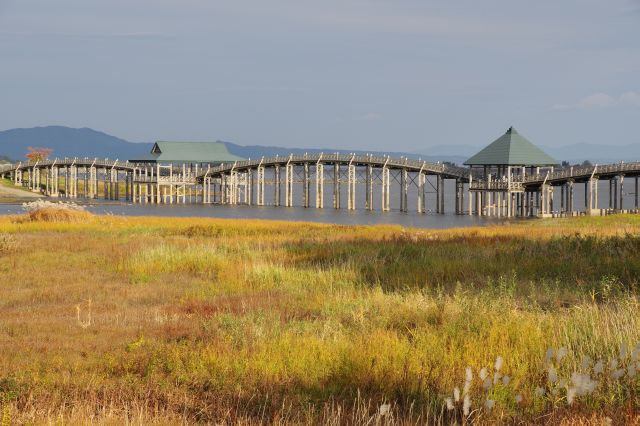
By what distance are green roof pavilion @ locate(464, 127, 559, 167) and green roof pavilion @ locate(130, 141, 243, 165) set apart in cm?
3562

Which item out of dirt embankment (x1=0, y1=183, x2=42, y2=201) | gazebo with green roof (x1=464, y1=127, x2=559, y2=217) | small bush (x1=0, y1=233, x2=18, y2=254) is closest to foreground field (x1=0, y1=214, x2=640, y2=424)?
small bush (x1=0, y1=233, x2=18, y2=254)

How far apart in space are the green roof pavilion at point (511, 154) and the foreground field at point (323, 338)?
57.6 meters

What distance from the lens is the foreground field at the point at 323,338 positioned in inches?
309

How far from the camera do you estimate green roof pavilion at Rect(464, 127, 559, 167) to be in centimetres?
7831

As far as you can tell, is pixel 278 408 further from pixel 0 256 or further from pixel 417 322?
pixel 0 256

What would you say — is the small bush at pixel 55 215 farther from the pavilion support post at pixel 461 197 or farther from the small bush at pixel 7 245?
the pavilion support post at pixel 461 197

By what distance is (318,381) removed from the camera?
927 cm

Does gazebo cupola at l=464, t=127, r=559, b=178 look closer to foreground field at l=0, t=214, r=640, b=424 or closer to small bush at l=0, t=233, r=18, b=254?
foreground field at l=0, t=214, r=640, b=424

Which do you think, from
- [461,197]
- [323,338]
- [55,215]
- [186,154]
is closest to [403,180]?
[461,197]

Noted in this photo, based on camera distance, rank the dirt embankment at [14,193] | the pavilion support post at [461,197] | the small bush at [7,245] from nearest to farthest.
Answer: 1. the small bush at [7,245]
2. the pavilion support post at [461,197]
3. the dirt embankment at [14,193]

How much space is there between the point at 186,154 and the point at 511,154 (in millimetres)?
43764

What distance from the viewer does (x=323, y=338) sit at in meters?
11.1

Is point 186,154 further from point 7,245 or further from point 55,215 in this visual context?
point 7,245

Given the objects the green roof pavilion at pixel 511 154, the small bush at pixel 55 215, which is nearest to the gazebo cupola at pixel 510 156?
the green roof pavilion at pixel 511 154
